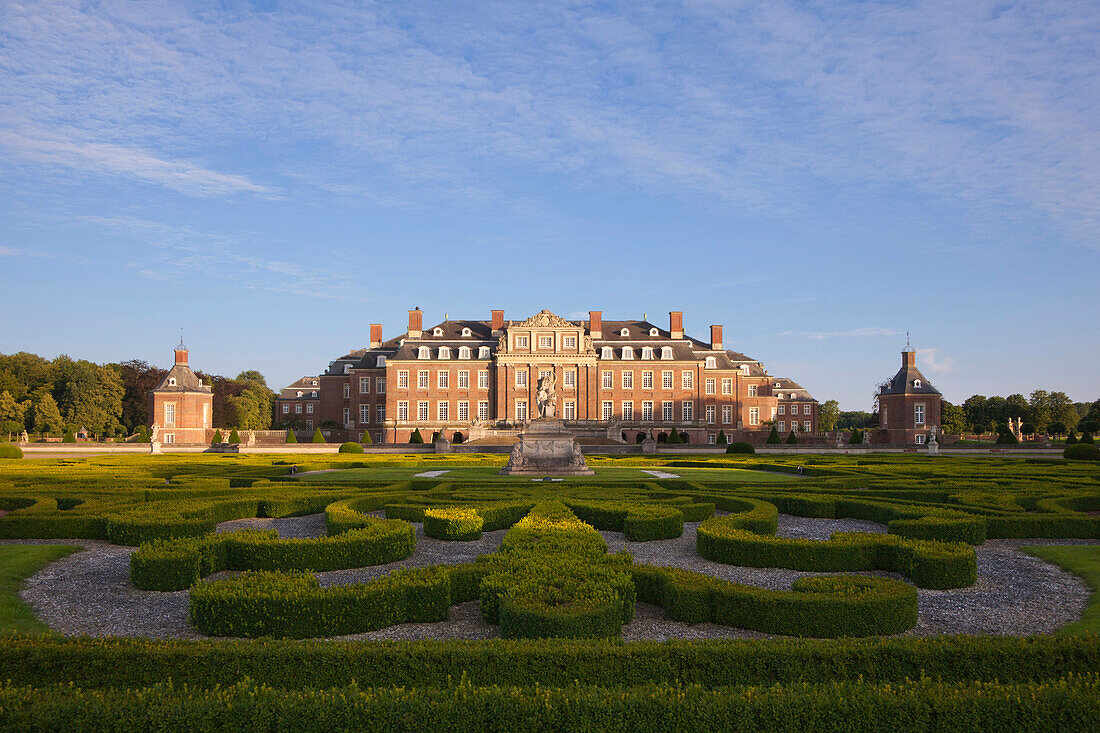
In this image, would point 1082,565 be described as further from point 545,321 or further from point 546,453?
point 545,321

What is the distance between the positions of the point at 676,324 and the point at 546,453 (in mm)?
42283

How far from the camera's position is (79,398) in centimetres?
6288

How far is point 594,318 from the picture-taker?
212 ft

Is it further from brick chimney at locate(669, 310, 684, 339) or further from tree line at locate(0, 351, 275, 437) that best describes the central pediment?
tree line at locate(0, 351, 275, 437)

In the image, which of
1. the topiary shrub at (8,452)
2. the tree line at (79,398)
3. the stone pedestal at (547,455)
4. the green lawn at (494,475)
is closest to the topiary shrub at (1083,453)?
the green lawn at (494,475)

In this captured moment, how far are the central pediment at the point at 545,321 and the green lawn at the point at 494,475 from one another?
3446cm

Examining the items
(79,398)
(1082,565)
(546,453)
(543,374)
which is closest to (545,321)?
(543,374)

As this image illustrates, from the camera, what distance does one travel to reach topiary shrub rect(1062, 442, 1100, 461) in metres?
31.9

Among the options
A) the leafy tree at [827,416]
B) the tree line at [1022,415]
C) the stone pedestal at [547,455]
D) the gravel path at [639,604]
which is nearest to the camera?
the gravel path at [639,604]

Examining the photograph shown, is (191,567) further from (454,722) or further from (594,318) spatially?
(594,318)

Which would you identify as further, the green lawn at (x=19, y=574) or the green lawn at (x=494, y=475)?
the green lawn at (x=494, y=475)

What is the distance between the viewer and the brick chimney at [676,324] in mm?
65062

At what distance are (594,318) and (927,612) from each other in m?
57.3

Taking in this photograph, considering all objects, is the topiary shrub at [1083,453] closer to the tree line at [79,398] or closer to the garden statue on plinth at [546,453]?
the garden statue on plinth at [546,453]
